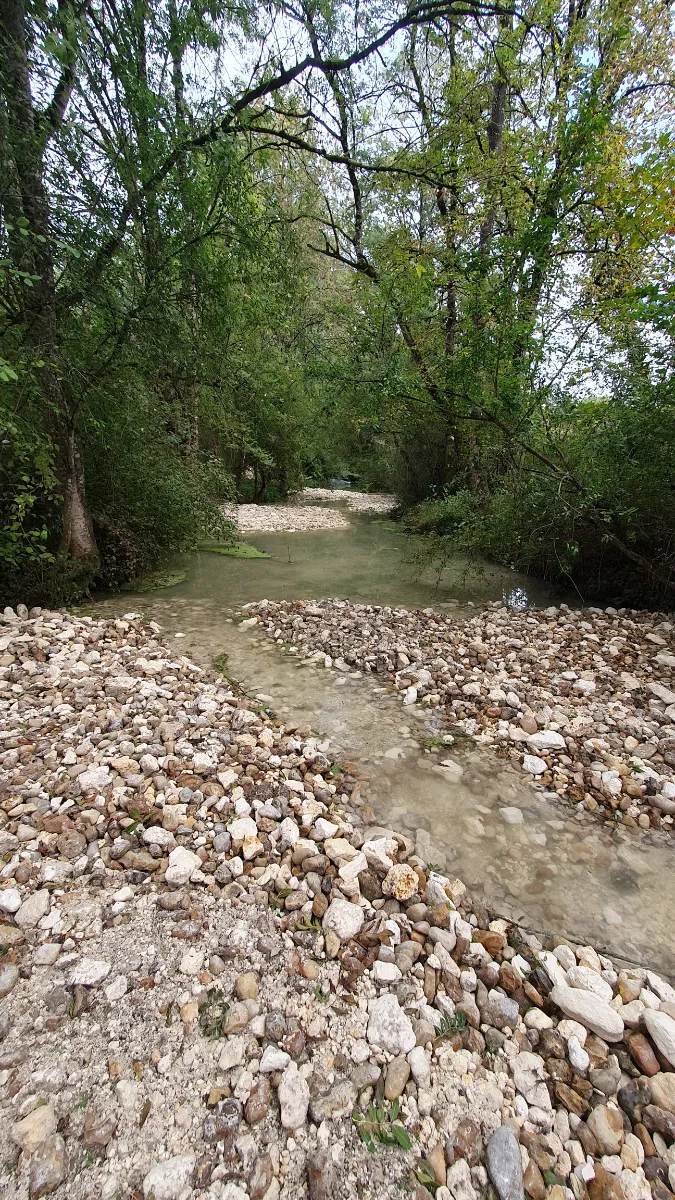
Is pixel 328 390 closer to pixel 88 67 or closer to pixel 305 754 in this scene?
pixel 88 67

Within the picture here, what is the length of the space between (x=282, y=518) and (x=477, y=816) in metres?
11.1

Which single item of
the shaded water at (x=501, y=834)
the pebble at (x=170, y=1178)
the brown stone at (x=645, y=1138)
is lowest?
the shaded water at (x=501, y=834)

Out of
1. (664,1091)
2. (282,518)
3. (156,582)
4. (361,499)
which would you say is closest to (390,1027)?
(664,1091)

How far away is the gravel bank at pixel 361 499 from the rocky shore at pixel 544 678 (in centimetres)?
1096

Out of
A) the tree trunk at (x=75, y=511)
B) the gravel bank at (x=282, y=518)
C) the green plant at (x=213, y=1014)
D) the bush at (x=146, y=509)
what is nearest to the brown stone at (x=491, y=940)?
the green plant at (x=213, y=1014)

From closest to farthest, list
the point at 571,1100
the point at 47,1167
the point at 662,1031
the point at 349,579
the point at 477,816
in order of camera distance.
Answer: the point at 47,1167, the point at 571,1100, the point at 662,1031, the point at 477,816, the point at 349,579

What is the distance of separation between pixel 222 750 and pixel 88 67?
16.3 ft

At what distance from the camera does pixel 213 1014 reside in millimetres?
1460

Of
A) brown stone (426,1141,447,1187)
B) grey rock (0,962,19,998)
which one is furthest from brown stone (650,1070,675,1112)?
grey rock (0,962,19,998)

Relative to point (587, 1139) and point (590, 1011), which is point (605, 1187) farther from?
point (590, 1011)

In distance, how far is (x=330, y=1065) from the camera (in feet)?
4.44

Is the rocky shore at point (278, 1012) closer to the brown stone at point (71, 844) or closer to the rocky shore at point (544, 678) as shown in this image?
the brown stone at point (71, 844)

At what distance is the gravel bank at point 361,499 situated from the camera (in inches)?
638

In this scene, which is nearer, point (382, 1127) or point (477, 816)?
point (382, 1127)
